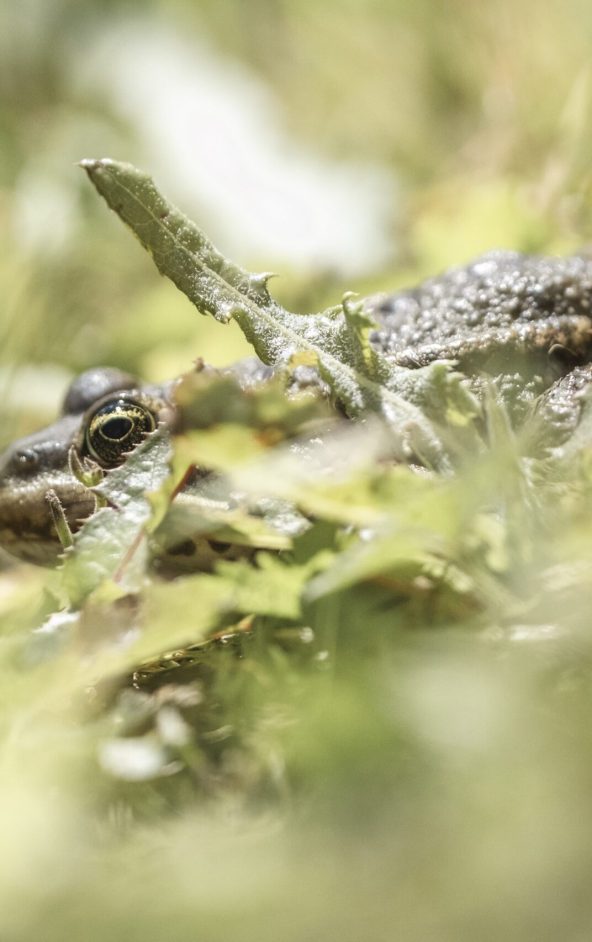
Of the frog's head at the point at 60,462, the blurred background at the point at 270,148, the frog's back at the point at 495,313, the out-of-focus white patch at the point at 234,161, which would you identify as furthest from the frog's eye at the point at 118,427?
the out-of-focus white patch at the point at 234,161

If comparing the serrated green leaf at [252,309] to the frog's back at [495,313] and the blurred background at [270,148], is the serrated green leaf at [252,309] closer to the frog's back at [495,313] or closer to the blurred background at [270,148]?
the frog's back at [495,313]

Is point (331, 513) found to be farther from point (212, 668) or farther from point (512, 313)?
point (512, 313)

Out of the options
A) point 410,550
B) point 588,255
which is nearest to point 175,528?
point 410,550

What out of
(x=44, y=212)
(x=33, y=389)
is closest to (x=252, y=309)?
(x=33, y=389)

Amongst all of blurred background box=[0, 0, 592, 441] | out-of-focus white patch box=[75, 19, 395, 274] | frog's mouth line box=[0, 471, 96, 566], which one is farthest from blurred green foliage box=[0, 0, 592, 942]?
out-of-focus white patch box=[75, 19, 395, 274]

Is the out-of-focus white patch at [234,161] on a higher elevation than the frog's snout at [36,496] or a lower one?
higher

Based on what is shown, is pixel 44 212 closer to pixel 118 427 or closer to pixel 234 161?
pixel 234 161
